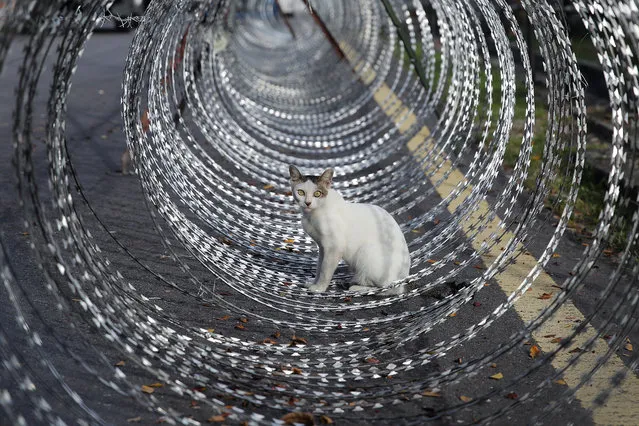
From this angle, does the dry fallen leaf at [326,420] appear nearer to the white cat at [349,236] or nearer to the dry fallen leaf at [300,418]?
the dry fallen leaf at [300,418]

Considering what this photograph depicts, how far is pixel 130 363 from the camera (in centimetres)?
438

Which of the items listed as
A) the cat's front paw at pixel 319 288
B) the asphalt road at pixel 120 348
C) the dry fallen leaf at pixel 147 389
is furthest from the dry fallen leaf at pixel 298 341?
the dry fallen leaf at pixel 147 389

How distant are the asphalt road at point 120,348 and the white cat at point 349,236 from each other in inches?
11.0

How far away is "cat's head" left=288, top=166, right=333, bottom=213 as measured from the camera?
5.38m

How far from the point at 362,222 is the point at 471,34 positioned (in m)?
2.30

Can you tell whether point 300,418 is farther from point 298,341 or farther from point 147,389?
point 298,341

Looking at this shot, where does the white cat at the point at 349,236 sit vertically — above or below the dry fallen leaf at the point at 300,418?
above

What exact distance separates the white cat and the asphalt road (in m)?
0.28

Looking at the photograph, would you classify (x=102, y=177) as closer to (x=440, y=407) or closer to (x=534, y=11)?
(x=534, y=11)

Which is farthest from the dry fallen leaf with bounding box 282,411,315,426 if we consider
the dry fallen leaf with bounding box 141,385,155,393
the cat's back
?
the cat's back

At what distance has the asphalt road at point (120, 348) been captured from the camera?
12.8 feet

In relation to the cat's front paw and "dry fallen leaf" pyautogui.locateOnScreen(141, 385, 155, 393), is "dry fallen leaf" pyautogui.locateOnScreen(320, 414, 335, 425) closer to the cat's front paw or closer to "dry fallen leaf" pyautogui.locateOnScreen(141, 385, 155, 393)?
"dry fallen leaf" pyautogui.locateOnScreen(141, 385, 155, 393)

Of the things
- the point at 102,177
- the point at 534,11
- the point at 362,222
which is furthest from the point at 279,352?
the point at 102,177

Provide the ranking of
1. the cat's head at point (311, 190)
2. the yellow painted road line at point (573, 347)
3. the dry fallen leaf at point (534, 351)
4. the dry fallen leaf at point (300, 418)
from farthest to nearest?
the cat's head at point (311, 190) < the dry fallen leaf at point (534, 351) < the yellow painted road line at point (573, 347) < the dry fallen leaf at point (300, 418)
